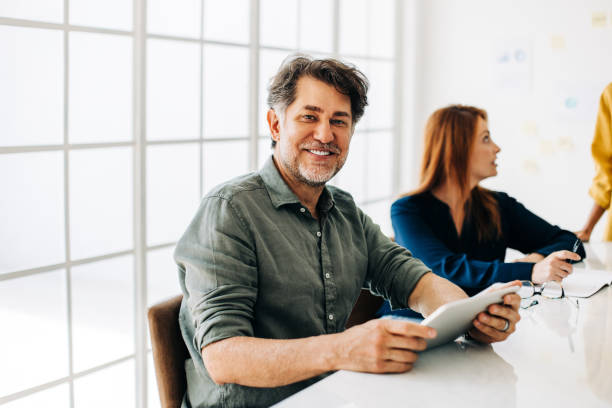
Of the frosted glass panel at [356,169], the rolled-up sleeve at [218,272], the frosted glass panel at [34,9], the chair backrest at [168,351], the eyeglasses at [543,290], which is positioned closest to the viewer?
the rolled-up sleeve at [218,272]

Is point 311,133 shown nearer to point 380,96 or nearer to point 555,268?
point 555,268

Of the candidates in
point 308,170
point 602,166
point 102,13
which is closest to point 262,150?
point 102,13

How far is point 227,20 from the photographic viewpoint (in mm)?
3023

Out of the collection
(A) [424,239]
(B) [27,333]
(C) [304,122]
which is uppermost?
(C) [304,122]

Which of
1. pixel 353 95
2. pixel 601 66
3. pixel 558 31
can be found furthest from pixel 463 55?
pixel 353 95

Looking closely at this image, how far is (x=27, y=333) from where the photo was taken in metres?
2.20

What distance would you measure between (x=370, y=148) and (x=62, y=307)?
8.63 feet

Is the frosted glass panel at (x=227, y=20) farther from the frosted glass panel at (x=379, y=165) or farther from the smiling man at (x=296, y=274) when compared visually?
the frosted glass panel at (x=379, y=165)

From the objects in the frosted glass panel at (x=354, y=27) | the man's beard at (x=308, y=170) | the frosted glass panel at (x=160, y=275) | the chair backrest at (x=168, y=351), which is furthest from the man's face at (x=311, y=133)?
the frosted glass panel at (x=354, y=27)

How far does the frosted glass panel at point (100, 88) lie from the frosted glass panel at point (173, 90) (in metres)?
0.13

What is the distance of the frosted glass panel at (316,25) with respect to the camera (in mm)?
3678

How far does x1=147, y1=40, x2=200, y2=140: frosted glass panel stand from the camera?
2.63m

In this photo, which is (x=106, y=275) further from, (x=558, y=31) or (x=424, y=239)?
(x=558, y=31)

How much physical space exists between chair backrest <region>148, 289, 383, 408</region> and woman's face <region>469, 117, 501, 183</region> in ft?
4.37
